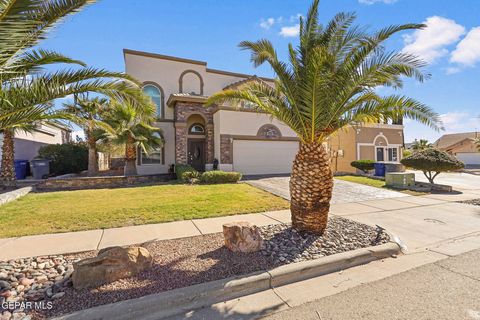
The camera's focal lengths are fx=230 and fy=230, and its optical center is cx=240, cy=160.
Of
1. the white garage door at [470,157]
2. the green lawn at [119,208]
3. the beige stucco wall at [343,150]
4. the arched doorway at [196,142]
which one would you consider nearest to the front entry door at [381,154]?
the beige stucco wall at [343,150]

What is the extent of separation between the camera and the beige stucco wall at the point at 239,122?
15.8 metres

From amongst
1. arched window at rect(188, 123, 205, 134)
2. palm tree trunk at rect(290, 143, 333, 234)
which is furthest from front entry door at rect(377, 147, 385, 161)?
palm tree trunk at rect(290, 143, 333, 234)

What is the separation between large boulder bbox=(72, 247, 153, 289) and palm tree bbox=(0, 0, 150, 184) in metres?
2.75

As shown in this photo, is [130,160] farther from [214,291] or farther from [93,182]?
[214,291]

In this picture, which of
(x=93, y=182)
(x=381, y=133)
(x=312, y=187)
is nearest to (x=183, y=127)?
(x=93, y=182)

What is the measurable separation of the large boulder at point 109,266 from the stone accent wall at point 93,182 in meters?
10.5

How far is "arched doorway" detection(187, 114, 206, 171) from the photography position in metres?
17.9

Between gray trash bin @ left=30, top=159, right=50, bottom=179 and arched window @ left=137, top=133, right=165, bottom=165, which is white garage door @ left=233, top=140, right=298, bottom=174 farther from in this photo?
gray trash bin @ left=30, top=159, right=50, bottom=179

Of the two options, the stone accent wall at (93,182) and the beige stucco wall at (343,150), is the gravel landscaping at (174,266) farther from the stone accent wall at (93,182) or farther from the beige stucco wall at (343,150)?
the beige stucco wall at (343,150)

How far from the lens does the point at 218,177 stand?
Answer: 43.1ft

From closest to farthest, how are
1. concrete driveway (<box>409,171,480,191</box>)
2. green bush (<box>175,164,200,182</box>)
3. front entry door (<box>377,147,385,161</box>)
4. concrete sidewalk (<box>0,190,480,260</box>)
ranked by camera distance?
concrete sidewalk (<box>0,190,480,260</box>) → concrete driveway (<box>409,171,480,191</box>) → green bush (<box>175,164,200,182</box>) → front entry door (<box>377,147,385,161</box>)

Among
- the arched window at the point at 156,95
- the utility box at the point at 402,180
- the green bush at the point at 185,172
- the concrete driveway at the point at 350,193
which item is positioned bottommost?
the concrete driveway at the point at 350,193

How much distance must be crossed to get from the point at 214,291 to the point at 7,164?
13582 mm

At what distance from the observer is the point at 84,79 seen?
14.5ft
